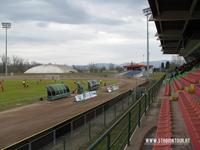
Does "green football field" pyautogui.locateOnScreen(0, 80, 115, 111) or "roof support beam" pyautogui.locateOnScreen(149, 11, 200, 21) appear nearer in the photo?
"roof support beam" pyautogui.locateOnScreen(149, 11, 200, 21)

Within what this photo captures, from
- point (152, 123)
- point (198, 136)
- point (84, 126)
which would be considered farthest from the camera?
point (84, 126)

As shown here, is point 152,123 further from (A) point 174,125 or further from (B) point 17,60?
(B) point 17,60

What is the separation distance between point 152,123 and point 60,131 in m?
3.22

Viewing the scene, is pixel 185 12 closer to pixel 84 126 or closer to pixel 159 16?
pixel 159 16

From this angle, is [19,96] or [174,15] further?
[19,96]

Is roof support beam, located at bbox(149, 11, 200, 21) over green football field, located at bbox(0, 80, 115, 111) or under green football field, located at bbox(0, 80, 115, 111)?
over

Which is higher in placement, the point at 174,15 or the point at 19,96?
the point at 174,15

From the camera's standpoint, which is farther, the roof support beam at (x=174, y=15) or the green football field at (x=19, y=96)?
the green football field at (x=19, y=96)

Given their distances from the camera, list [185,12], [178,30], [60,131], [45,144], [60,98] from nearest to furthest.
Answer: [45,144] < [60,131] < [185,12] < [178,30] < [60,98]

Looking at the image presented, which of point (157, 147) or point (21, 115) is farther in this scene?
point (21, 115)

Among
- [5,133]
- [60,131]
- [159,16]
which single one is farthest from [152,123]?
[159,16]

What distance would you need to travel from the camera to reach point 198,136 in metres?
7.11

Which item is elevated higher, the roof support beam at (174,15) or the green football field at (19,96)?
the roof support beam at (174,15)

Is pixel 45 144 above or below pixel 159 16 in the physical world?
below
